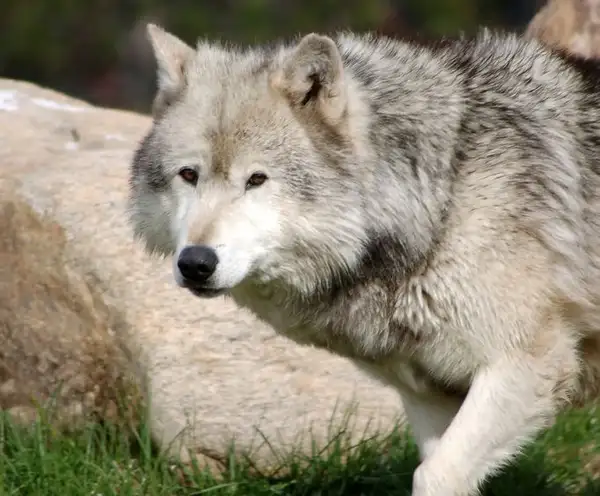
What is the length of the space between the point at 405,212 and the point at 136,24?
39.0 feet

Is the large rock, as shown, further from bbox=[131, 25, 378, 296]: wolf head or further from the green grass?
bbox=[131, 25, 378, 296]: wolf head

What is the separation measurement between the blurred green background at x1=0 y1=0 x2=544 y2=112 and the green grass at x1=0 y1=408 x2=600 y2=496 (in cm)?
967

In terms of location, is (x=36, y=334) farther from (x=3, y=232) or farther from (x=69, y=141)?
(x=69, y=141)

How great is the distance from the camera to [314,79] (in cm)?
415

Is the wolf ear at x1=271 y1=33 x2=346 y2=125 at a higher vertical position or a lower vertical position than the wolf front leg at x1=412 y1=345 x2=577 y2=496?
higher

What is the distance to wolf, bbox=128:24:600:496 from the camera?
13.4 feet

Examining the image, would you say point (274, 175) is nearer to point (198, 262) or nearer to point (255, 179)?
point (255, 179)

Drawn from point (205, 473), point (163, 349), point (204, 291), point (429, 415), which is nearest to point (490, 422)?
point (429, 415)

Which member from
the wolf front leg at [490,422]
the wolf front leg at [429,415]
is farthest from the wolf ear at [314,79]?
the wolf front leg at [429,415]

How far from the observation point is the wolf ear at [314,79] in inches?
161

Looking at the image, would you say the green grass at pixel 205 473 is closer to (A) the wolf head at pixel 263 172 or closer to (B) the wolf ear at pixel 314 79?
(A) the wolf head at pixel 263 172

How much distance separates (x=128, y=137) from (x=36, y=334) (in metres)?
1.62

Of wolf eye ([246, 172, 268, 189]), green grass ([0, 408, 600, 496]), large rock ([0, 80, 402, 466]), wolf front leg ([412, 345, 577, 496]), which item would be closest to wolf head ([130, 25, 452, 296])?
wolf eye ([246, 172, 268, 189])

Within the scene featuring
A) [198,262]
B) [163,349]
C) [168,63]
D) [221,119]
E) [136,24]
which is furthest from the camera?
[136,24]
